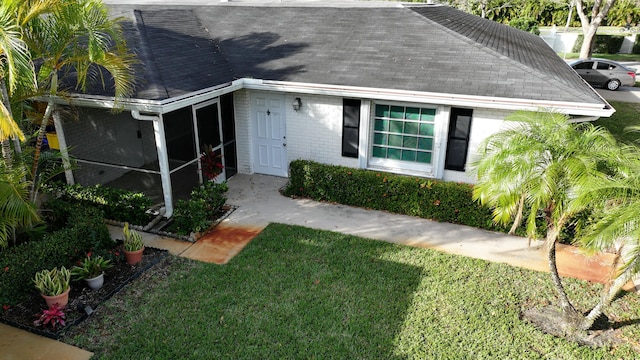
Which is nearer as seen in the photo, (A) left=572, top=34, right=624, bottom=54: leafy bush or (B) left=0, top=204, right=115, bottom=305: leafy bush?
(B) left=0, top=204, right=115, bottom=305: leafy bush

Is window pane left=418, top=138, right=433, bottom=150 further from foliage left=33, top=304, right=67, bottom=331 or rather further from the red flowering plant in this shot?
foliage left=33, top=304, right=67, bottom=331

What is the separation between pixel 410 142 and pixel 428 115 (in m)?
0.83

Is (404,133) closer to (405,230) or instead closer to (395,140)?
(395,140)

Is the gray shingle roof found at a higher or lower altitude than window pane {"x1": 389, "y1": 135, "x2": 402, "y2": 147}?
higher

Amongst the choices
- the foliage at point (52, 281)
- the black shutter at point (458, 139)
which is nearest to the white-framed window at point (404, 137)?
the black shutter at point (458, 139)

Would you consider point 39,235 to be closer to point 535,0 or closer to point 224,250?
point 224,250

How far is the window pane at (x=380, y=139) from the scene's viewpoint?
11039 mm

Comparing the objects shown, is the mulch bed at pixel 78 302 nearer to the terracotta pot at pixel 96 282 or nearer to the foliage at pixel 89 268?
the terracotta pot at pixel 96 282

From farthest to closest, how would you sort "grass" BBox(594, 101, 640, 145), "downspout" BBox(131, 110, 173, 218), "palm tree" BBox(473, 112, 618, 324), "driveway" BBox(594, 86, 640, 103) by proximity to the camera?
"driveway" BBox(594, 86, 640, 103), "grass" BBox(594, 101, 640, 145), "downspout" BBox(131, 110, 173, 218), "palm tree" BBox(473, 112, 618, 324)

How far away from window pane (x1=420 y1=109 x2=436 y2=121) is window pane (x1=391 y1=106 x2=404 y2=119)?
50 cm

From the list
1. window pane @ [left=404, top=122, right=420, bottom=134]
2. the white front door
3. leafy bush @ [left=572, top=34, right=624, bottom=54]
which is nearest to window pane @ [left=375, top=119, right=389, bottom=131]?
window pane @ [left=404, top=122, right=420, bottom=134]

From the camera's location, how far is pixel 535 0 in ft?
150

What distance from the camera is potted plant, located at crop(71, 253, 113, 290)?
7133 mm

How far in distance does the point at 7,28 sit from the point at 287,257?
5.69m
